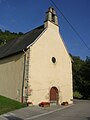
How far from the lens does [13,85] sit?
23781 millimetres

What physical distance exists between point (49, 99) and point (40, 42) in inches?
260

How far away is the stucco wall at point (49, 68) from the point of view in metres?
23.0

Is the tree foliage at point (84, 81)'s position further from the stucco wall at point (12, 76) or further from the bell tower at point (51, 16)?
the stucco wall at point (12, 76)

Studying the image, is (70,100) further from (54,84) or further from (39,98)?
(39,98)

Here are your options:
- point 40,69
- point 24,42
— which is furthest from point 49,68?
point 24,42

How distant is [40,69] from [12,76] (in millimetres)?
3407

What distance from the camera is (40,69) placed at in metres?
23.6

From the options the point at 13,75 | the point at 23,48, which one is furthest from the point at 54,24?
the point at 13,75

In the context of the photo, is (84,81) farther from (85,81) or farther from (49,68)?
(49,68)

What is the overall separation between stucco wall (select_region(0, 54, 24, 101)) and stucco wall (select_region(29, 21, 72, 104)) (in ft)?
4.89

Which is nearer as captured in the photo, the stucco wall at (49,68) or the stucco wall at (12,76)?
the stucco wall at (49,68)

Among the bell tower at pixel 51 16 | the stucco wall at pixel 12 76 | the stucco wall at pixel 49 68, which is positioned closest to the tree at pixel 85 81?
the stucco wall at pixel 49 68

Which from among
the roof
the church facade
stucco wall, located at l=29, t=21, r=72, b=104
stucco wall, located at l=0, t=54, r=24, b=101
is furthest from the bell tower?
stucco wall, located at l=0, t=54, r=24, b=101

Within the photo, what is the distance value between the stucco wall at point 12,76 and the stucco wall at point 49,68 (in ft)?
4.89
